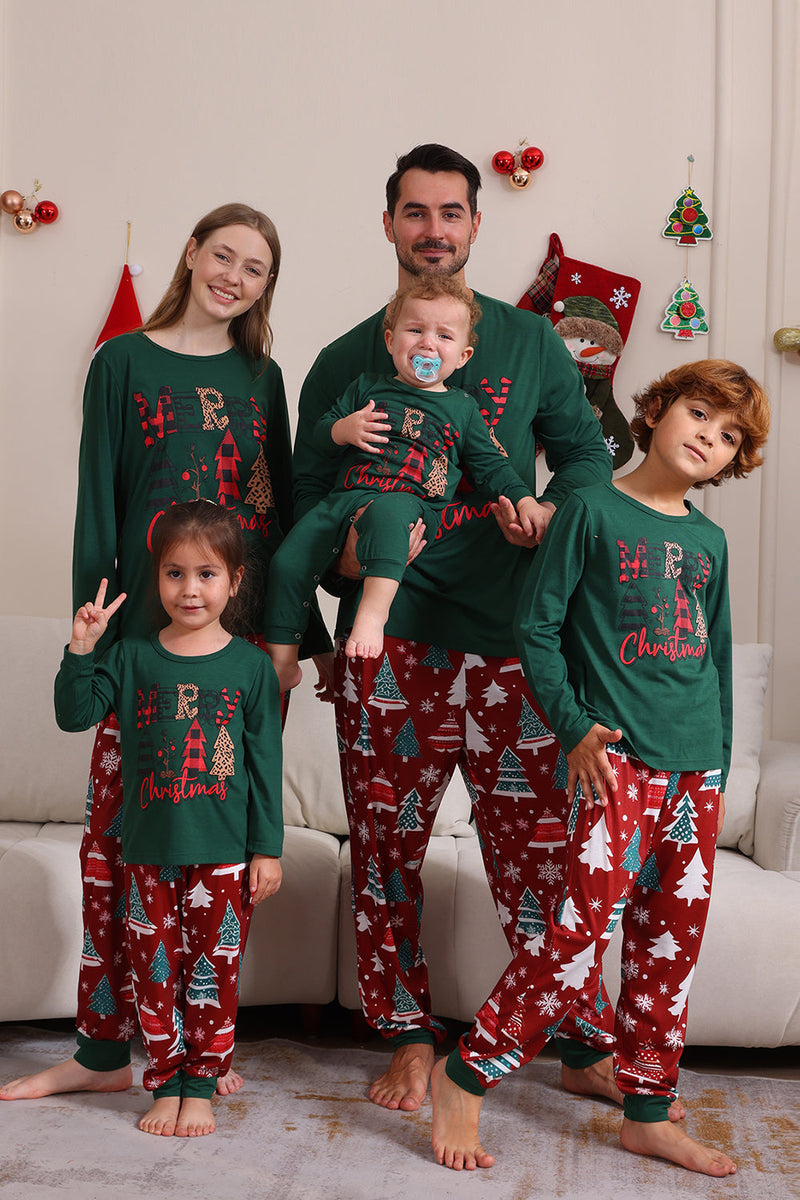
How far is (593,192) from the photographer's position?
2926mm

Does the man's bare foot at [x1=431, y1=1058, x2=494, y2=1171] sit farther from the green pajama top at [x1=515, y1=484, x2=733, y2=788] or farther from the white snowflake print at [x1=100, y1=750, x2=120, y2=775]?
the white snowflake print at [x1=100, y1=750, x2=120, y2=775]

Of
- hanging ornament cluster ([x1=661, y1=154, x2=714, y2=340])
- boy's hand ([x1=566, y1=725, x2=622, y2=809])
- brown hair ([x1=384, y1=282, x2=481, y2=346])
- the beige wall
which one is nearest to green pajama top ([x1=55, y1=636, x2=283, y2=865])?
boy's hand ([x1=566, y1=725, x2=622, y2=809])

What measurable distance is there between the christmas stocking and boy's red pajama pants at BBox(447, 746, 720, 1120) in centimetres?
145

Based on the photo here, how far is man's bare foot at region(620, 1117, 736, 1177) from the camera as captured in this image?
1.55 m

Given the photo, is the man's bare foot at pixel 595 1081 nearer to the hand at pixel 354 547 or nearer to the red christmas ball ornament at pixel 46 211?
the hand at pixel 354 547

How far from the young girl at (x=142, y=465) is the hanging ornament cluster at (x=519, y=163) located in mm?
1354

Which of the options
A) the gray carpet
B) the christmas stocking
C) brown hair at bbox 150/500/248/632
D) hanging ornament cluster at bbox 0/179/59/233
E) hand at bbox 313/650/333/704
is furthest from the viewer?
hanging ornament cluster at bbox 0/179/59/233

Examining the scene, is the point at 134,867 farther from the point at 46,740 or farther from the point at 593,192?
the point at 593,192

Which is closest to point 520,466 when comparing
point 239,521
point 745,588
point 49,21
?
point 239,521

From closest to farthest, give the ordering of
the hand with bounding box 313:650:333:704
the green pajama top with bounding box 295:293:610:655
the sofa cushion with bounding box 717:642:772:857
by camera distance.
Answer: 1. the green pajama top with bounding box 295:293:610:655
2. the hand with bounding box 313:650:333:704
3. the sofa cushion with bounding box 717:642:772:857

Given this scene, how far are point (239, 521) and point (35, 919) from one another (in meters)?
0.85

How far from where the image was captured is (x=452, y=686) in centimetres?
172

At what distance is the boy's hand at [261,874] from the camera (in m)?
1.66

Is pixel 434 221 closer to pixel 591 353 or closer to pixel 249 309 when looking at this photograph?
pixel 249 309
